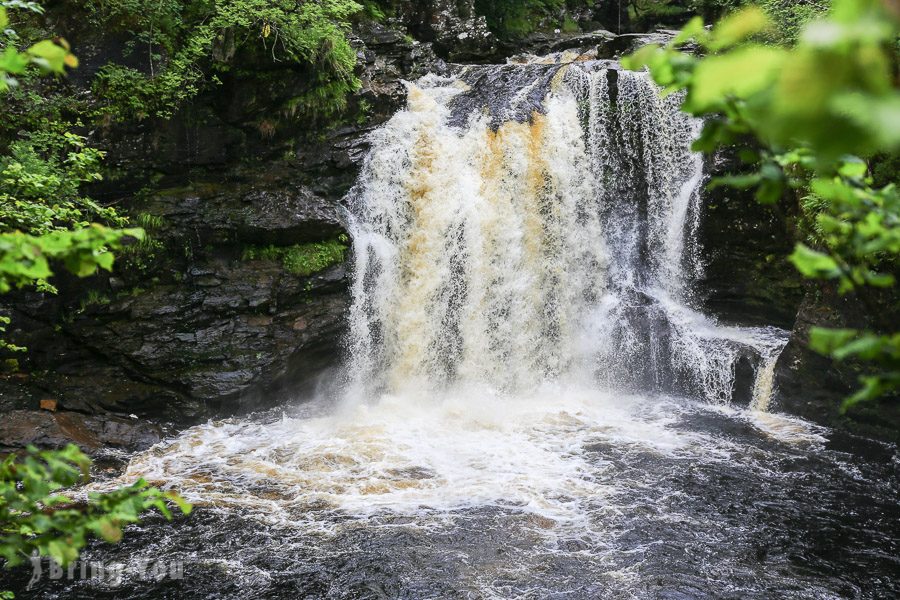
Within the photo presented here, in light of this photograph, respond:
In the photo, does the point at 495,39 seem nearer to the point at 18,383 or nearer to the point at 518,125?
the point at 518,125

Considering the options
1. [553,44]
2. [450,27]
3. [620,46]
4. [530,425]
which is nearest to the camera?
[530,425]

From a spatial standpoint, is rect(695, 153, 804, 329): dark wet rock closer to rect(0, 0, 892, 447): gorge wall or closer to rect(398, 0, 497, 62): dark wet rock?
rect(0, 0, 892, 447): gorge wall

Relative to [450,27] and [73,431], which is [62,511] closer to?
[73,431]

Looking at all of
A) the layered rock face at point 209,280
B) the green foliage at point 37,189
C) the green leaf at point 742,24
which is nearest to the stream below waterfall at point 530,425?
the layered rock face at point 209,280

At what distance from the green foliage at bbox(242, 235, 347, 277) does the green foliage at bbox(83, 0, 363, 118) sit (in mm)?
2501

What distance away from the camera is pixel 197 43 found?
10930 mm

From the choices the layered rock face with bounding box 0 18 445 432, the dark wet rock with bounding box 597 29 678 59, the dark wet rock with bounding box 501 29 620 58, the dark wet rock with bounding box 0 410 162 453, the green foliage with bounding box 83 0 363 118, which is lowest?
Result: the dark wet rock with bounding box 0 410 162 453

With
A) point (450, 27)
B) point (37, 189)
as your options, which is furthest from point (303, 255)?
point (450, 27)

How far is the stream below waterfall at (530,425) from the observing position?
6.57 meters

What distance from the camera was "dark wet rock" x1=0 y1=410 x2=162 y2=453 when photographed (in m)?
8.92

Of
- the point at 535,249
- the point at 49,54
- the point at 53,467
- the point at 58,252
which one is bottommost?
the point at 535,249

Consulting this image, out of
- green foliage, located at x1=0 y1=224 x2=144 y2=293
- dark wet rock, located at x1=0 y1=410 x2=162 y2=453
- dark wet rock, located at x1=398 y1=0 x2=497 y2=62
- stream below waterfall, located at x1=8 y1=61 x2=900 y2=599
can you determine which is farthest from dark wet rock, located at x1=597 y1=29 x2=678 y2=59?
green foliage, located at x1=0 y1=224 x2=144 y2=293

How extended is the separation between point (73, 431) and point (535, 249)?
334 inches

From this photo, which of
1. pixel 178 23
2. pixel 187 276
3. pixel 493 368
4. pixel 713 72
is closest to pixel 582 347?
pixel 493 368
